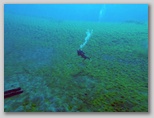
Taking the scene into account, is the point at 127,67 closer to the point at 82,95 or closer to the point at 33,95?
the point at 82,95

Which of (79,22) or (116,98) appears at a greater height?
(79,22)

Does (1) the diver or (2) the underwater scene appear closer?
(2) the underwater scene

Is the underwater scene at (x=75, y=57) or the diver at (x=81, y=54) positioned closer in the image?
the underwater scene at (x=75, y=57)

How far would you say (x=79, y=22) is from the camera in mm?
2520

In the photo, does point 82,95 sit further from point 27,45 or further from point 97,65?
point 27,45

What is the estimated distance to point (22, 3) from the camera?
2486 mm

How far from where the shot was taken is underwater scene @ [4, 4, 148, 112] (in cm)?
229

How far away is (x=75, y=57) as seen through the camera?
2502 millimetres

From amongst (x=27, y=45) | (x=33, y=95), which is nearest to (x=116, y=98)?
(x=33, y=95)

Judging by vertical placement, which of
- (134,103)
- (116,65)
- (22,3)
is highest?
(22,3)

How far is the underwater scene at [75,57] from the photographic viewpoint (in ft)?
7.52

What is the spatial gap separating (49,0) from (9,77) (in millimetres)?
1082

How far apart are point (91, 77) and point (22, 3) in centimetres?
126

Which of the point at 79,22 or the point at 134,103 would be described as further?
the point at 79,22
